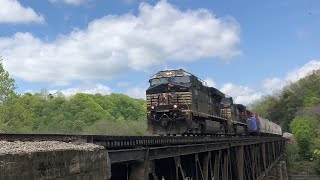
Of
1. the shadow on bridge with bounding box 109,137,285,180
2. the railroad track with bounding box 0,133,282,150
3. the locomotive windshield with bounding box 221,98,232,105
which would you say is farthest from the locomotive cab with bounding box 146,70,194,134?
the locomotive windshield with bounding box 221,98,232,105

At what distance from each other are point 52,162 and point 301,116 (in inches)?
4585

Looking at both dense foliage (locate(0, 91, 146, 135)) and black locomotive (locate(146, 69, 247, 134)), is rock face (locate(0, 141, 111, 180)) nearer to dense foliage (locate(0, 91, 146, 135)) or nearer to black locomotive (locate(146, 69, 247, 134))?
black locomotive (locate(146, 69, 247, 134))

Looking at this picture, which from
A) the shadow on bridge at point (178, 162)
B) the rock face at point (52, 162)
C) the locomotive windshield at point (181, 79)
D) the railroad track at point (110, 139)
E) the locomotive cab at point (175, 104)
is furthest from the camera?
the locomotive windshield at point (181, 79)

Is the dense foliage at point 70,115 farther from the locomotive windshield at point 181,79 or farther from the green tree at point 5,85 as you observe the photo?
the locomotive windshield at point 181,79

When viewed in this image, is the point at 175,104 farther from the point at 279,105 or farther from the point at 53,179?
the point at 279,105

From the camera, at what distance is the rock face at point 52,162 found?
16.3 ft

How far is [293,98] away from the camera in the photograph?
130m

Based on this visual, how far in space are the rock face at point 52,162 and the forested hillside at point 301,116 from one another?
68161mm

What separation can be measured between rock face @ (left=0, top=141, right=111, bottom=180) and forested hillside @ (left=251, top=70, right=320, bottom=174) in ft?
224

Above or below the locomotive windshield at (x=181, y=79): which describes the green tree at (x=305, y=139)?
below

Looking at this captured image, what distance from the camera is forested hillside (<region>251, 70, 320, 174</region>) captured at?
84250 mm

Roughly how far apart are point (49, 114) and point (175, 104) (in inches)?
2998

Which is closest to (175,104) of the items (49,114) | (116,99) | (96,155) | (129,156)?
(129,156)

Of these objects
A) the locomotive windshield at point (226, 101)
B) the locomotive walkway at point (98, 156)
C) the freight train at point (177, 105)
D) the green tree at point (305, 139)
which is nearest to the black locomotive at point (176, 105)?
the freight train at point (177, 105)
